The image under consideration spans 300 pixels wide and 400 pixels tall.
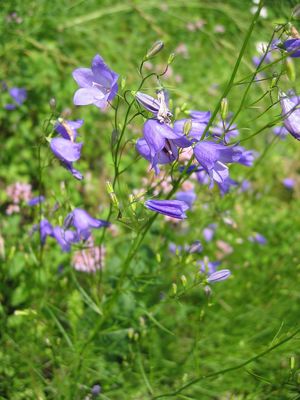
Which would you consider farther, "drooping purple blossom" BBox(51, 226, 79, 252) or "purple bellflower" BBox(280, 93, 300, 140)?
"drooping purple blossom" BBox(51, 226, 79, 252)

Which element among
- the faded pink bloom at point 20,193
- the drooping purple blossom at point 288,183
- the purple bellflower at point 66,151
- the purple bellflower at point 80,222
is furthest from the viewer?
the drooping purple blossom at point 288,183

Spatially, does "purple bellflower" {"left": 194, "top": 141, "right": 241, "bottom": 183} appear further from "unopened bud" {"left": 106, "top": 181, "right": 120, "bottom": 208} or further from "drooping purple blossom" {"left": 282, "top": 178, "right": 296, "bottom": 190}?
"drooping purple blossom" {"left": 282, "top": 178, "right": 296, "bottom": 190}

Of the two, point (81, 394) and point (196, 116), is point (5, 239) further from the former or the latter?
point (196, 116)

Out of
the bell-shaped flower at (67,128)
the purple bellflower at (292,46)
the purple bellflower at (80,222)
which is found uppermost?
the purple bellflower at (292,46)

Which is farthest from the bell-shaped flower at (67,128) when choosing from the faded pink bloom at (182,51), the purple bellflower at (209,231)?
the faded pink bloom at (182,51)

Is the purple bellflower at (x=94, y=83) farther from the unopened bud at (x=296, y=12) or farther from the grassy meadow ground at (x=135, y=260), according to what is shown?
the unopened bud at (x=296, y=12)

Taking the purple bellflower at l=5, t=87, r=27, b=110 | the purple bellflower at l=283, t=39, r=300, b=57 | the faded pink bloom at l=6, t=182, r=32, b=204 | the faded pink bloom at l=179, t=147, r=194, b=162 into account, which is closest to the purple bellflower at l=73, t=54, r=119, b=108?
the faded pink bloom at l=179, t=147, r=194, b=162

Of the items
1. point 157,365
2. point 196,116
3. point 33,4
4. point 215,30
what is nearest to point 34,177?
point 33,4
